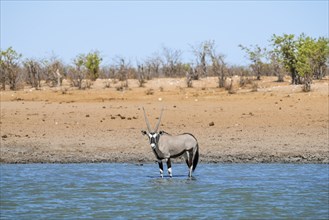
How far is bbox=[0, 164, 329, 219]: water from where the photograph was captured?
10.4 metres

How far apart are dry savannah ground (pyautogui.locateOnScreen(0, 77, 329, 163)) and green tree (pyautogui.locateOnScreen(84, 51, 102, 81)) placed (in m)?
8.36

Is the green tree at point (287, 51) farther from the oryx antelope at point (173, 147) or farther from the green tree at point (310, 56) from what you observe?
the oryx antelope at point (173, 147)

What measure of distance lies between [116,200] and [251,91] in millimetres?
16649

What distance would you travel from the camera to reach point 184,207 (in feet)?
35.5

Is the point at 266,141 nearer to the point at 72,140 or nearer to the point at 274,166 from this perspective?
the point at 274,166

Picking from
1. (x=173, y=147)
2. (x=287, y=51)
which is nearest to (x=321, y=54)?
(x=287, y=51)

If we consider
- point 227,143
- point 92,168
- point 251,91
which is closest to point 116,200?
point 92,168

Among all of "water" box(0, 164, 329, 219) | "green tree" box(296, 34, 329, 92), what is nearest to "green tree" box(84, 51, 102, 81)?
"green tree" box(296, 34, 329, 92)

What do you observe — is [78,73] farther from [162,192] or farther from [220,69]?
[162,192]

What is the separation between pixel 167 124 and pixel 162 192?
7.94m

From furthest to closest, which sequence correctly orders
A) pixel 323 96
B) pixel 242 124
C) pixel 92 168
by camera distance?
pixel 323 96 < pixel 242 124 < pixel 92 168

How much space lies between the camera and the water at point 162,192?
34.2ft

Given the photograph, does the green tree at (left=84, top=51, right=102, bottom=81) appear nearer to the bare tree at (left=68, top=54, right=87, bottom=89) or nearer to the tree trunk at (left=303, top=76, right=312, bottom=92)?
the bare tree at (left=68, top=54, right=87, bottom=89)

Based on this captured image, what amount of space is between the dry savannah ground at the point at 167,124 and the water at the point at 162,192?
114 centimetres
